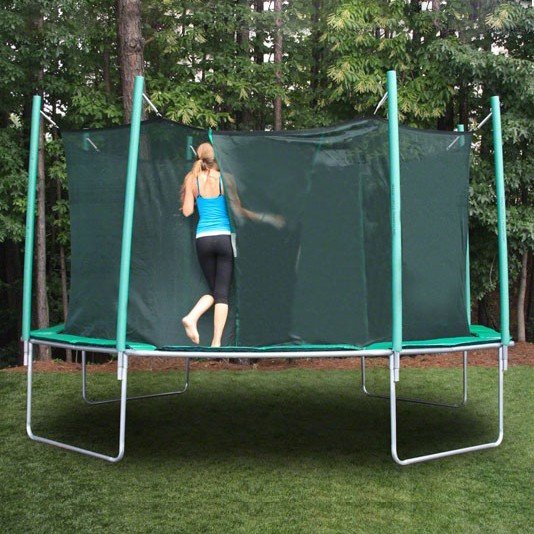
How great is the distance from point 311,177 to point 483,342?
1353 mm

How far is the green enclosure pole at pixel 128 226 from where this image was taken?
13.4 feet

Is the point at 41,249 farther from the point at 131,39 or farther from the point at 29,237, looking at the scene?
the point at 29,237

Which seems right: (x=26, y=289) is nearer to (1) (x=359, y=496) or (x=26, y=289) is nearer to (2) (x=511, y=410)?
(1) (x=359, y=496)

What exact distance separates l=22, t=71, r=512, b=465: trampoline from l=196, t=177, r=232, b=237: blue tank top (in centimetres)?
10

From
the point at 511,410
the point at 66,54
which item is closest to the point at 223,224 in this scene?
the point at 511,410

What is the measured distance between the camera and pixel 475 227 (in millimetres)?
10117

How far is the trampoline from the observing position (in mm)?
4395

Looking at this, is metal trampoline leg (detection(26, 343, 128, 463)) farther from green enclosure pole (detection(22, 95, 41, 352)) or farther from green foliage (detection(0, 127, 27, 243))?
green foliage (detection(0, 127, 27, 243))

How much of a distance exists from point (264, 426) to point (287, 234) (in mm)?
1576

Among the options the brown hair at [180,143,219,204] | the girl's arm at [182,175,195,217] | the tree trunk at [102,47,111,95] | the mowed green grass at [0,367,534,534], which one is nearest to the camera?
the mowed green grass at [0,367,534,534]

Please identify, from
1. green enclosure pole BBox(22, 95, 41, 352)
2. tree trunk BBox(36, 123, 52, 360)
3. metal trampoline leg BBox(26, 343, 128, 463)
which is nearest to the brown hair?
green enclosure pole BBox(22, 95, 41, 352)

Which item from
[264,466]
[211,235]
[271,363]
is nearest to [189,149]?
[211,235]

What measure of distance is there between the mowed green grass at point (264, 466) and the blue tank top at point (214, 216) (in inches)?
52.5

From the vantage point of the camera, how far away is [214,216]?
4691 millimetres
